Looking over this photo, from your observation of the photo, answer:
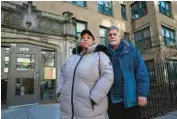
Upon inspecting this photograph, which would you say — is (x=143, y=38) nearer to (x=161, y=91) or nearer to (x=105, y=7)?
(x=105, y=7)

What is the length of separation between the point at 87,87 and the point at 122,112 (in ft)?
1.99

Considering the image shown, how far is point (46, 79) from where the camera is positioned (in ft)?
26.3

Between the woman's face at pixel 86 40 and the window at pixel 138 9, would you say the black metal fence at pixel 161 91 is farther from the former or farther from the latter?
the window at pixel 138 9

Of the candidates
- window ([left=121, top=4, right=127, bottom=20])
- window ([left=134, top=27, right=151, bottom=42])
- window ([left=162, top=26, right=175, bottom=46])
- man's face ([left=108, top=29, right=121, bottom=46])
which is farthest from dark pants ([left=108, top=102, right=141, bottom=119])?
window ([left=121, top=4, right=127, bottom=20])

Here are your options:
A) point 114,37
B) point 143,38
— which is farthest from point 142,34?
point 114,37

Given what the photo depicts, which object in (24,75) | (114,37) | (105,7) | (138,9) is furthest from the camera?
(138,9)

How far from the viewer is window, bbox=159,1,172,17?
1505 cm

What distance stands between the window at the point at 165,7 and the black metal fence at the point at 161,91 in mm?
10164

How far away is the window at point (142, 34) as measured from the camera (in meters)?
14.7

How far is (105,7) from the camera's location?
548 inches

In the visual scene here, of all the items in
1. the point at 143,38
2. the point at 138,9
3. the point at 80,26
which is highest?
the point at 138,9

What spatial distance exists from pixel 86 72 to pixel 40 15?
265 inches

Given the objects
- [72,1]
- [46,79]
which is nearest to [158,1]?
[72,1]

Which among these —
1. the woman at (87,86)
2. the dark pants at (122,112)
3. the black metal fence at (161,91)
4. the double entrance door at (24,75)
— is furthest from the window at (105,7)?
the dark pants at (122,112)
